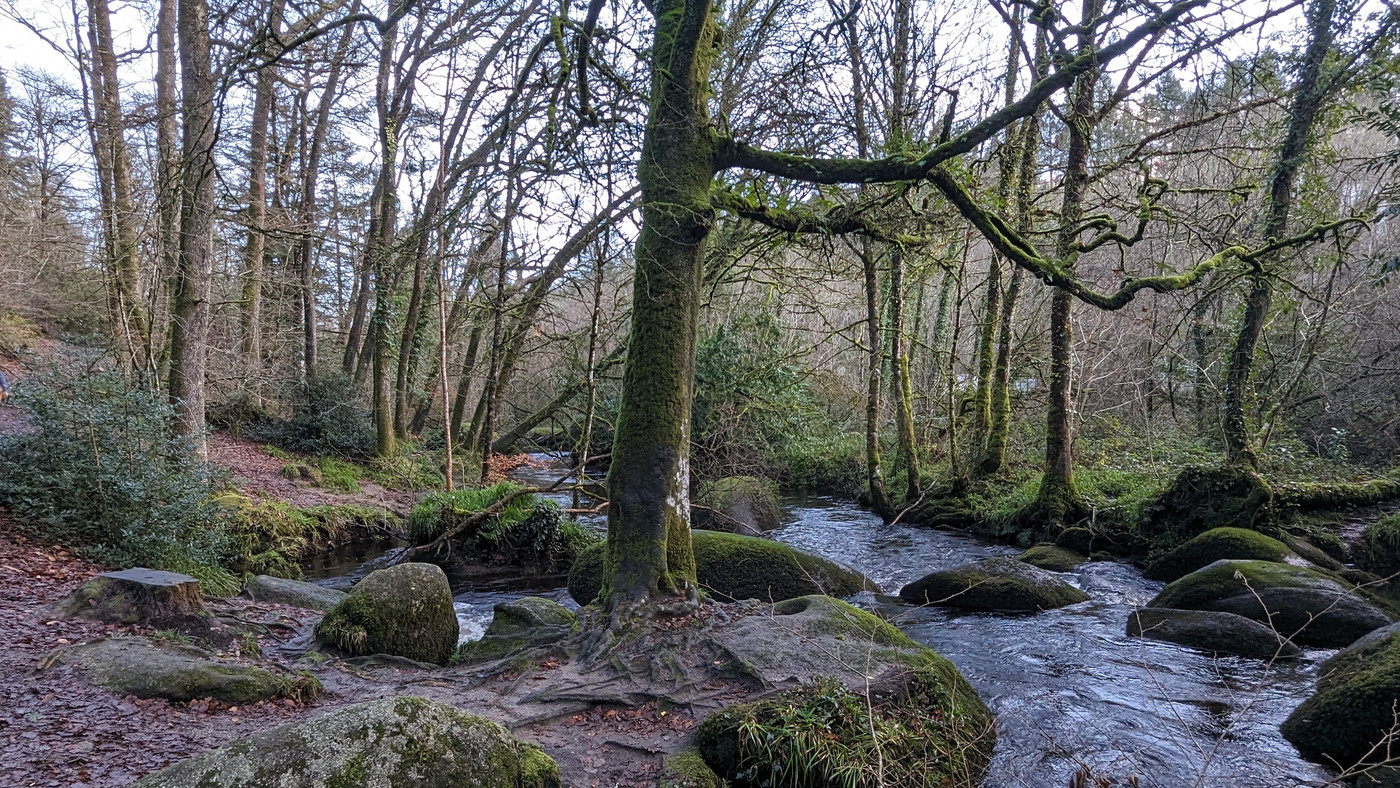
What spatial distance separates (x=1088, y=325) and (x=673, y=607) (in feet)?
52.5

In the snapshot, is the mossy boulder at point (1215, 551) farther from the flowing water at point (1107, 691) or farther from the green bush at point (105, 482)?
the green bush at point (105, 482)

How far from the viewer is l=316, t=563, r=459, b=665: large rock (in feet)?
20.4

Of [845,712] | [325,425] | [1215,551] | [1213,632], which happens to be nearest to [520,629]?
[845,712]

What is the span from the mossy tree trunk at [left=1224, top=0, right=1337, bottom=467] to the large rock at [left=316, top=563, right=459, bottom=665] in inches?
408

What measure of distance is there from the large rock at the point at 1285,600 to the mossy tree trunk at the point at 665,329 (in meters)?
5.33

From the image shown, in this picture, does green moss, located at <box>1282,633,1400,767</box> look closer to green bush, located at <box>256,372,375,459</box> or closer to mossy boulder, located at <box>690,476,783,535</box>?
mossy boulder, located at <box>690,476,783,535</box>

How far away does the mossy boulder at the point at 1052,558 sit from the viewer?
9.64 meters

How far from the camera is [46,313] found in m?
22.6

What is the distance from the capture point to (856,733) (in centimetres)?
416

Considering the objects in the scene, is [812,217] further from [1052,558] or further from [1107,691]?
[1052,558]

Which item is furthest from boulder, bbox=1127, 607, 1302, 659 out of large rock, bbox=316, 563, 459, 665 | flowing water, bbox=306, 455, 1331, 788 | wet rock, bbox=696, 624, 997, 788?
large rock, bbox=316, 563, 459, 665

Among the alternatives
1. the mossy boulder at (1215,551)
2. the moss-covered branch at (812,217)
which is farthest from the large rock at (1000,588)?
the moss-covered branch at (812,217)

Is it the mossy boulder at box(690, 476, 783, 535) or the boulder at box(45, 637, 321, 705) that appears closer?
the boulder at box(45, 637, 321, 705)

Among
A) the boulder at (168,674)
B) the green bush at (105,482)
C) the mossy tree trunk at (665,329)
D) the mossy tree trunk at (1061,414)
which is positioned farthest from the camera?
the mossy tree trunk at (1061,414)
